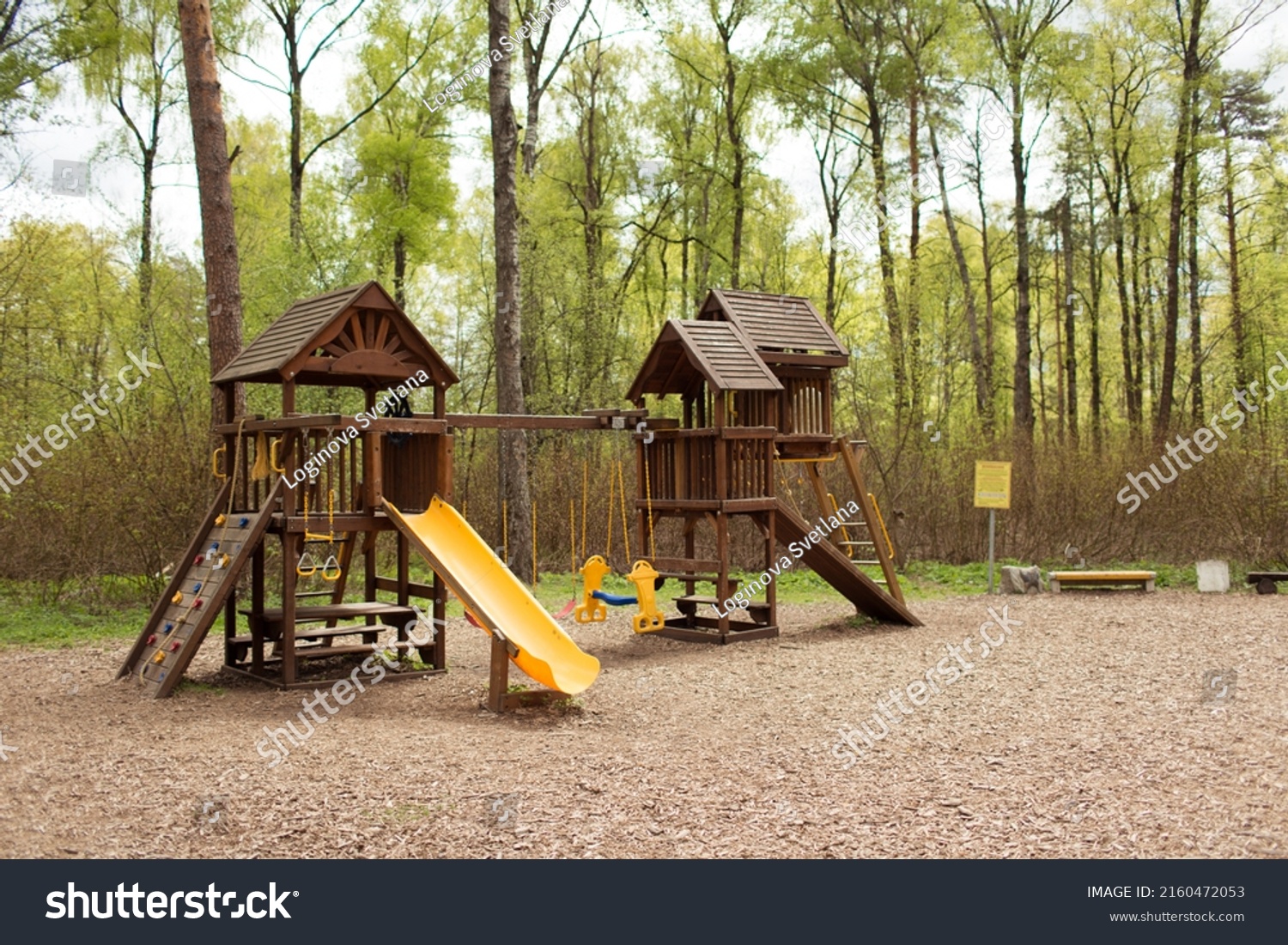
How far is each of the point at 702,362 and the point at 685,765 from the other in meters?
5.42

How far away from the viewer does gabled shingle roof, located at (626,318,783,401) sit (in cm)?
1084

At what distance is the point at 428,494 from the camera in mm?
9367

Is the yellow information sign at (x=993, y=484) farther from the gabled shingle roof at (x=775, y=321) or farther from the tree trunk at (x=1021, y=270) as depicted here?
the tree trunk at (x=1021, y=270)

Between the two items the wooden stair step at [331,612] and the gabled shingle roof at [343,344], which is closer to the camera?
the gabled shingle roof at [343,344]

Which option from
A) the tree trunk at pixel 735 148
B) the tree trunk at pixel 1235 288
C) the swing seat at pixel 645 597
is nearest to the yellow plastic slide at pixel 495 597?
the swing seat at pixel 645 597

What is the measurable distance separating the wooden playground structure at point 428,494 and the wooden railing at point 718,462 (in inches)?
0.7

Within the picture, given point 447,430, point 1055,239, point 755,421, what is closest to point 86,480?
point 447,430

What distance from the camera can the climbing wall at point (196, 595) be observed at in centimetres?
819

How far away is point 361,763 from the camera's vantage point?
234 inches

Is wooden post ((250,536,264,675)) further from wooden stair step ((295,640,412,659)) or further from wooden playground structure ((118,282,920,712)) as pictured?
wooden stair step ((295,640,412,659))

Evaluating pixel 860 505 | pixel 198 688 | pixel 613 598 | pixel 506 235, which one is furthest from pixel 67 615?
pixel 860 505

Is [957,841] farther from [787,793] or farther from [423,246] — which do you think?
[423,246]

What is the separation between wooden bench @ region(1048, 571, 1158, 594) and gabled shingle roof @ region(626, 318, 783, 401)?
637 centimetres

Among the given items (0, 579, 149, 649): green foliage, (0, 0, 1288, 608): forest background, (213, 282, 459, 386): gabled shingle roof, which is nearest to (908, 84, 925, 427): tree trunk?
→ (0, 0, 1288, 608): forest background
